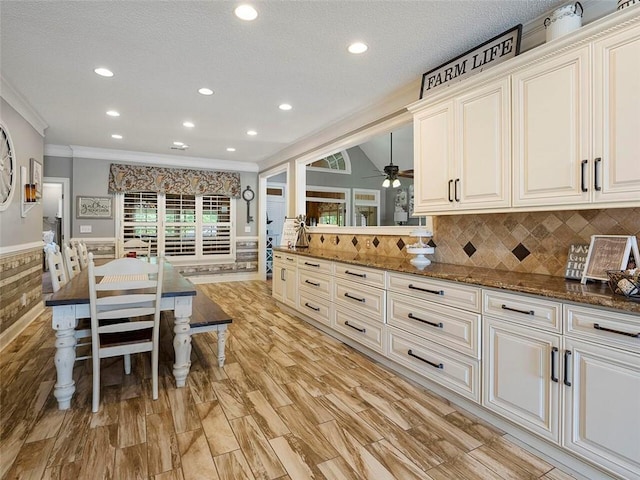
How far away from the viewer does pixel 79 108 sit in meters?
3.96

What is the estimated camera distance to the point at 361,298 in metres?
3.10

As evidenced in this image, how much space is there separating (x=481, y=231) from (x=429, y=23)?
1.53 metres

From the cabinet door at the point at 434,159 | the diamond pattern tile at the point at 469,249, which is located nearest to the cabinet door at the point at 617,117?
the cabinet door at the point at 434,159

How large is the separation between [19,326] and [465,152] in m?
4.75

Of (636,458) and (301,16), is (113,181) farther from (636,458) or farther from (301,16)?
(636,458)

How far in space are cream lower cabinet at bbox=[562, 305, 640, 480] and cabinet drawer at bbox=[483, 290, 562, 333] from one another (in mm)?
57

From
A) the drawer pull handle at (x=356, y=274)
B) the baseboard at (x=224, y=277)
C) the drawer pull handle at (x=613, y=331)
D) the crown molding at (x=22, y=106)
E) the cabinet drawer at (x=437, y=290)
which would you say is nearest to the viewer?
the drawer pull handle at (x=613, y=331)

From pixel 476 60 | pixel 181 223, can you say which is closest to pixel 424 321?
pixel 476 60

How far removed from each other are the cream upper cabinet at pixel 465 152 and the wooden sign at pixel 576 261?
470mm

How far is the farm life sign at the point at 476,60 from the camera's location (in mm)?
2271

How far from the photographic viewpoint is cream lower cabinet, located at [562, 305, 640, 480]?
4.69 ft

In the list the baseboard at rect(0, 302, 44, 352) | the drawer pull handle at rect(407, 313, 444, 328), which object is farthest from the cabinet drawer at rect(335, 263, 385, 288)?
the baseboard at rect(0, 302, 44, 352)

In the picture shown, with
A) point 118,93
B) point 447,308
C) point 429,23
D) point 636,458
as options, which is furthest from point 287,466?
point 118,93

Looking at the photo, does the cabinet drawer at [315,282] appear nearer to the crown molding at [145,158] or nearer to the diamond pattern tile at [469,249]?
the diamond pattern tile at [469,249]
